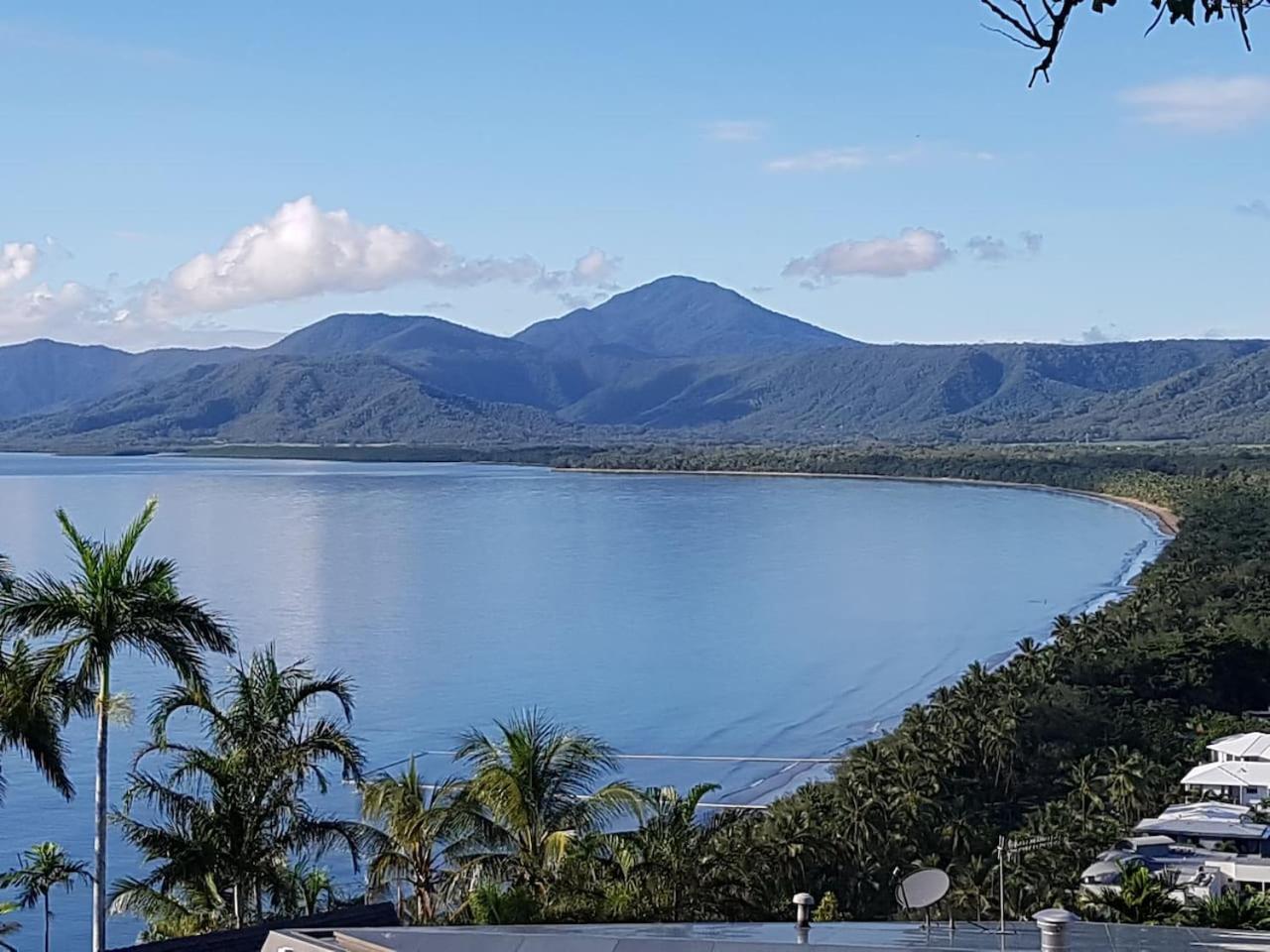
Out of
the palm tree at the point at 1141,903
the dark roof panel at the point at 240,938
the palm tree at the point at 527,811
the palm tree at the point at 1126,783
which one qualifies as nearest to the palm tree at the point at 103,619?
the dark roof panel at the point at 240,938

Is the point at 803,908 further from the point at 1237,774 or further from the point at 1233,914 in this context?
the point at 1237,774

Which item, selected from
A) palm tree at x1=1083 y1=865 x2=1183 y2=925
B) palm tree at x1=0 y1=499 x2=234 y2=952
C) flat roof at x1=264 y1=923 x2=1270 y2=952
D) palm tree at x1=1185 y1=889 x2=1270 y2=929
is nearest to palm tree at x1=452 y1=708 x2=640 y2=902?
palm tree at x1=0 y1=499 x2=234 y2=952

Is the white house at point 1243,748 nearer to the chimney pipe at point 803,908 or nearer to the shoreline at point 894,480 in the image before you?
the shoreline at point 894,480

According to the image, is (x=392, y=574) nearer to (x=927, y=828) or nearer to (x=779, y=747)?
(x=779, y=747)

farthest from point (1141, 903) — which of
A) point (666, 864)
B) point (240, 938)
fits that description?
point (240, 938)

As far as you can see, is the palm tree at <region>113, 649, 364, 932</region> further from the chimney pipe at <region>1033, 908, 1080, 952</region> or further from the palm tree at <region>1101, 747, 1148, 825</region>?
the palm tree at <region>1101, 747, 1148, 825</region>

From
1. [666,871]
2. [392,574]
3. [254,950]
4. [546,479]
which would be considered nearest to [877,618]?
[392,574]
